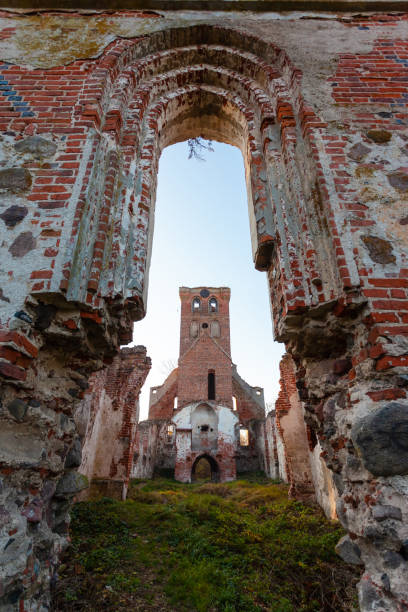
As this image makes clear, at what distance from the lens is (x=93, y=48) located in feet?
11.9

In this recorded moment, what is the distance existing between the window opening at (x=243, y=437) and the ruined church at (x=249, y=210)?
20752 millimetres

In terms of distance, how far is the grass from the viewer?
3574 millimetres

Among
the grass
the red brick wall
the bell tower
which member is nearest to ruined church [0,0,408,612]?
the grass

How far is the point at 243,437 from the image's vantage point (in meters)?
22.5

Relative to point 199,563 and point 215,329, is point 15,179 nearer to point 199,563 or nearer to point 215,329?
point 199,563

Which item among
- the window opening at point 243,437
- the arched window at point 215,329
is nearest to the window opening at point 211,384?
the window opening at point 243,437

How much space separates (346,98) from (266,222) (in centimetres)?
153

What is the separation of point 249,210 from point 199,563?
15.3 ft

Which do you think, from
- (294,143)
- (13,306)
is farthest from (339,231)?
(13,306)

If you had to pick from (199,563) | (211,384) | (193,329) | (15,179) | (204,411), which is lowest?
(199,563)

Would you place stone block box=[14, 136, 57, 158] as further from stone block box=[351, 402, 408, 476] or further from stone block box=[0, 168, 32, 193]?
stone block box=[351, 402, 408, 476]

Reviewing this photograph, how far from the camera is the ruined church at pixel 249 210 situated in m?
2.01

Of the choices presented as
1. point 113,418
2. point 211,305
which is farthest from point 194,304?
point 113,418

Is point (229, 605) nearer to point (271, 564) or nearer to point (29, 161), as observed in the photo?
point (271, 564)
